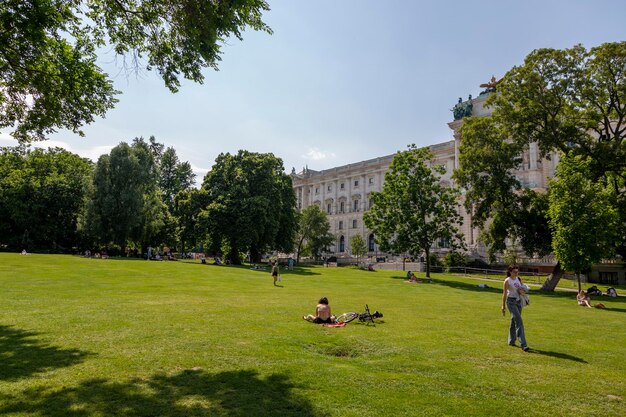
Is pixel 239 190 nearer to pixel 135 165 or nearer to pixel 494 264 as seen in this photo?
pixel 135 165

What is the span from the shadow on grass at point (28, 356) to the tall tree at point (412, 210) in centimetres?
3264

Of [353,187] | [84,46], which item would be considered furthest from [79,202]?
[353,187]

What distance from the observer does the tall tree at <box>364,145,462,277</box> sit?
37500mm

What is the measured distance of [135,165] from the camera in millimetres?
48000

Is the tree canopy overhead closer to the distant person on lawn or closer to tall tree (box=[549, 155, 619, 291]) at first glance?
the distant person on lawn

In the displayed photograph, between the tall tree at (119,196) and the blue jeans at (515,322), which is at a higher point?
the tall tree at (119,196)

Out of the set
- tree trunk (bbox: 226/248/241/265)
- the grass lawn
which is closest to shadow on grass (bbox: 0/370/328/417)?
the grass lawn

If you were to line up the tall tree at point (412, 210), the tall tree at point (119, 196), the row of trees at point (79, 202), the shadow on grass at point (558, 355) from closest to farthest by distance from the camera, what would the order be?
the shadow on grass at point (558, 355) < the tall tree at point (412, 210) < the tall tree at point (119, 196) < the row of trees at point (79, 202)

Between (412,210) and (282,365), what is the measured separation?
3260cm

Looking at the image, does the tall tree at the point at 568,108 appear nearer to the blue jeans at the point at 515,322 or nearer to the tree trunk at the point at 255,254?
the blue jeans at the point at 515,322

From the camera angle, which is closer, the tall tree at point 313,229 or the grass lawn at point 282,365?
the grass lawn at point 282,365

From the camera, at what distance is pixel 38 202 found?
49.4 metres

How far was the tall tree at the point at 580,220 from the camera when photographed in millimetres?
24250

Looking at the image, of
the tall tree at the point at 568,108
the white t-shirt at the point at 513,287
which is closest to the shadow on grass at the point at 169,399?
the white t-shirt at the point at 513,287
